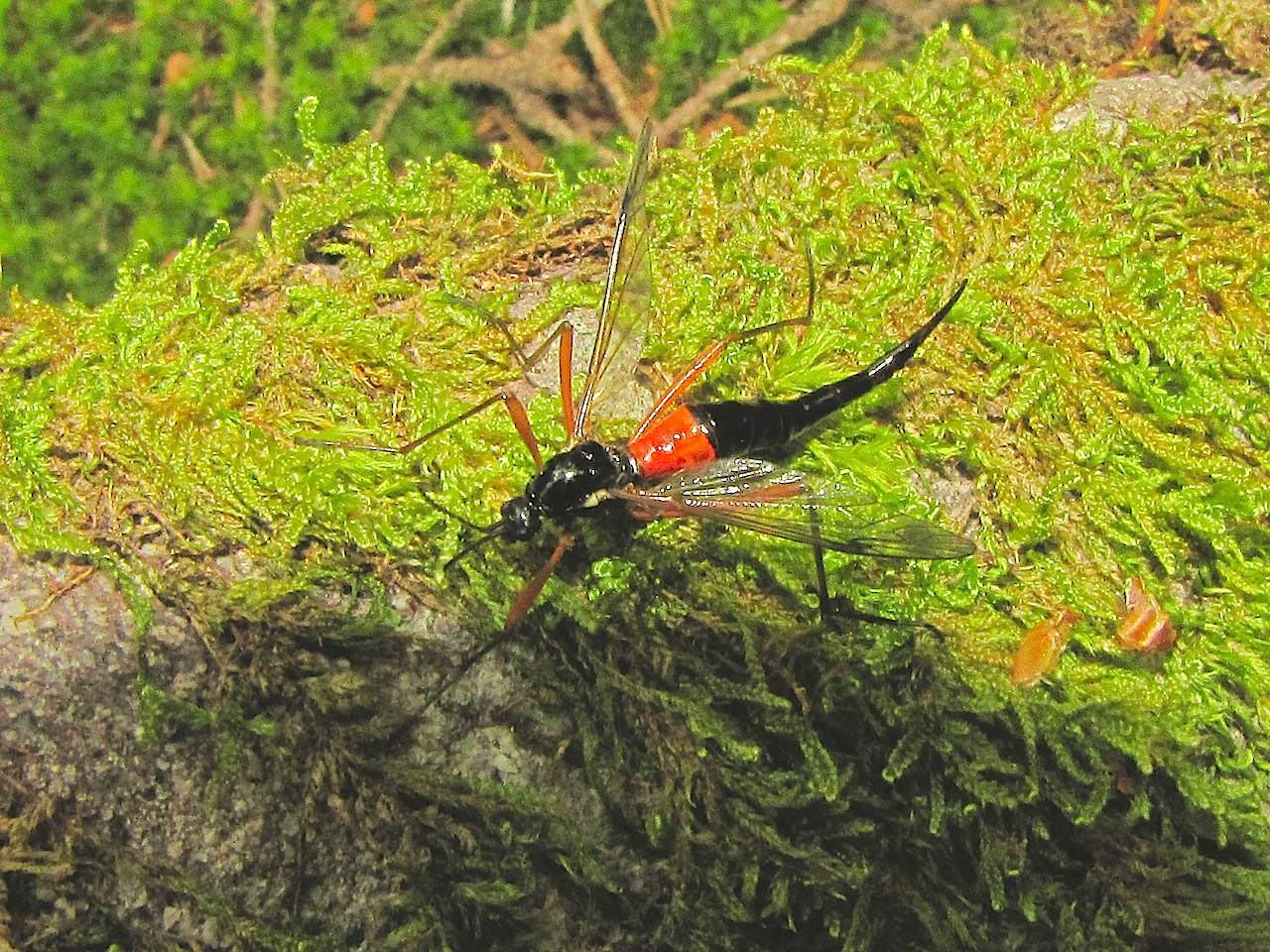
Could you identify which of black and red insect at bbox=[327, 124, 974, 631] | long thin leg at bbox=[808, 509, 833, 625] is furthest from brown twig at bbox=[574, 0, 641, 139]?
long thin leg at bbox=[808, 509, 833, 625]

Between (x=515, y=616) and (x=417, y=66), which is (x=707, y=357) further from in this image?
(x=417, y=66)

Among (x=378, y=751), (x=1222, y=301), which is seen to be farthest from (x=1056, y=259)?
(x=378, y=751)

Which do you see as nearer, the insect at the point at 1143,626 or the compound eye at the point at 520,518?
the compound eye at the point at 520,518

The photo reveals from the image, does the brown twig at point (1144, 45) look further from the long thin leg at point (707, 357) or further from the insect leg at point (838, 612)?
the insect leg at point (838, 612)

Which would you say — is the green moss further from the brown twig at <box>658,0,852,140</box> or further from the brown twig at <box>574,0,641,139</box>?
the brown twig at <box>574,0,641,139</box>

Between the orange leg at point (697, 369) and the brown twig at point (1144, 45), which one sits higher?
the orange leg at point (697, 369)

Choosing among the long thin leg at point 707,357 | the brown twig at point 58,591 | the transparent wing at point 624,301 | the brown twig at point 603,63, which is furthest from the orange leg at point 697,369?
the brown twig at point 603,63
